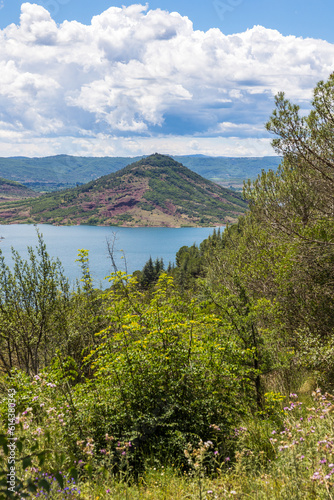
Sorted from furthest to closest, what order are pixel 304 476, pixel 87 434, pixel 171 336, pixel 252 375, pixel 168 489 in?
pixel 252 375 → pixel 171 336 → pixel 87 434 → pixel 168 489 → pixel 304 476

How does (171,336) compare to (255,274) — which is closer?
(171,336)

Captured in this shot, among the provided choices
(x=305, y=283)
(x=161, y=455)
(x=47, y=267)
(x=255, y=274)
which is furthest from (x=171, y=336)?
(x=255, y=274)

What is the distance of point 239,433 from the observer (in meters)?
6.23

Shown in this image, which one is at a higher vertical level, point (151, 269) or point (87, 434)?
point (87, 434)

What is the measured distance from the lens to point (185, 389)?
A: 6668mm

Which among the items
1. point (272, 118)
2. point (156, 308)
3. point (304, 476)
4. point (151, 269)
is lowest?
point (151, 269)

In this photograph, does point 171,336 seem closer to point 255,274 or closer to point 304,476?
point 304,476

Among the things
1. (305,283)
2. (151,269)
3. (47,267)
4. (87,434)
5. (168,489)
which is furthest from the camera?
(151,269)

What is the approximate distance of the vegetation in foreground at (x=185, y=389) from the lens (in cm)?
423

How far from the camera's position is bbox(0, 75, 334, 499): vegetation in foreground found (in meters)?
4.23

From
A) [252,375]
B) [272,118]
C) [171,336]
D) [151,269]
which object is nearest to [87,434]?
[171,336]

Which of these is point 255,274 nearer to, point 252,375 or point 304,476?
Result: point 252,375

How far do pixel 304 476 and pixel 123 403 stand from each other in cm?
338

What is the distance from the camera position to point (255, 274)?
45.6ft
